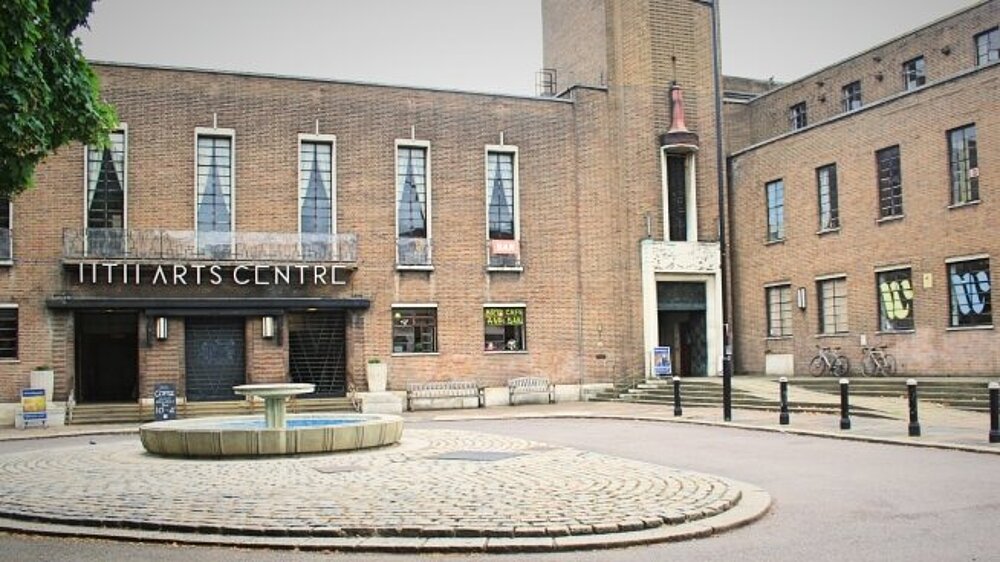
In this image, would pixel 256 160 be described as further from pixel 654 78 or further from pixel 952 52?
pixel 952 52

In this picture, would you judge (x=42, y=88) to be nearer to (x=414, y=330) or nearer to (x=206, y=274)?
(x=206, y=274)

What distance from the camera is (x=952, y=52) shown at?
32.9 meters

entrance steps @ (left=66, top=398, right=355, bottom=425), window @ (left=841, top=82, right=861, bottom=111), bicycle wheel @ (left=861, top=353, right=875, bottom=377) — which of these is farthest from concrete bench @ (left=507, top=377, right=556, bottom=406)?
window @ (left=841, top=82, right=861, bottom=111)

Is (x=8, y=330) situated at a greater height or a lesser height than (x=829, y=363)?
greater

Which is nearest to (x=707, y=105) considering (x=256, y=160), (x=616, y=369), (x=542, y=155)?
(x=542, y=155)

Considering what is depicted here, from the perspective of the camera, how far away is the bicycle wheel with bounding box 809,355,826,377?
1180 inches

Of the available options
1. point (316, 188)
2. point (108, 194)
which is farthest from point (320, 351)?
point (108, 194)

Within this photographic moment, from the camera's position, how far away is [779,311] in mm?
32625

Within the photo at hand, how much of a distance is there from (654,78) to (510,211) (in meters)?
6.78

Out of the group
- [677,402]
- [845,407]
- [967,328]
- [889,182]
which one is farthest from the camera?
[889,182]

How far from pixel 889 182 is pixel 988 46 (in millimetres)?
7360

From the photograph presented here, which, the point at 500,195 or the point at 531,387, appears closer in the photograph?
the point at 531,387

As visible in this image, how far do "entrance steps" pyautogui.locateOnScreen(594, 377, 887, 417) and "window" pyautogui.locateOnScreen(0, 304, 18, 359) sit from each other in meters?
16.8

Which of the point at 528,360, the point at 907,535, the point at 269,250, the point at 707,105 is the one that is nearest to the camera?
the point at 907,535
